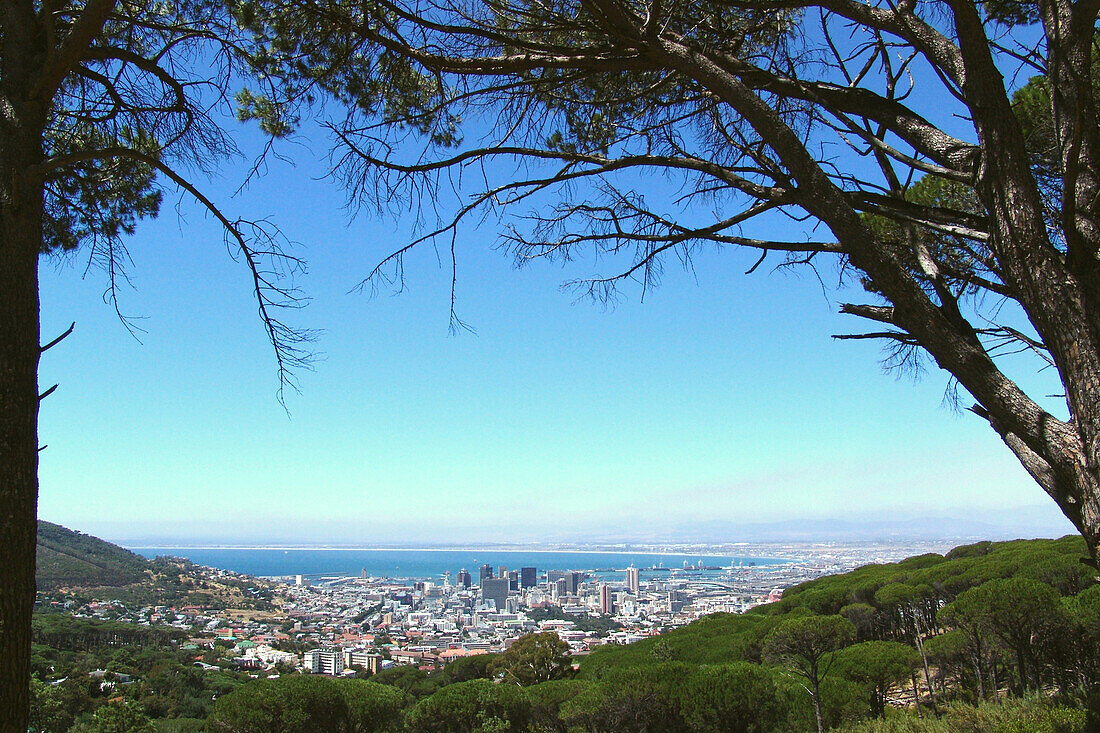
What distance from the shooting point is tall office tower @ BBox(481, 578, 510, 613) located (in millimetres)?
56669

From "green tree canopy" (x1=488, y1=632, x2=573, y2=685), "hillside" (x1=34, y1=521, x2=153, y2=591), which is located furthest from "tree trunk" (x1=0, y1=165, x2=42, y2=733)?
"hillside" (x1=34, y1=521, x2=153, y2=591)

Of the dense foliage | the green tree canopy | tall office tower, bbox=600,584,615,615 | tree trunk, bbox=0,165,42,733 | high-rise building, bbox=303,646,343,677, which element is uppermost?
tree trunk, bbox=0,165,42,733

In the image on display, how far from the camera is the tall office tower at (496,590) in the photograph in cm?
5667

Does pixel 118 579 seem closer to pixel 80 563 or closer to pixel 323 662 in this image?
pixel 80 563

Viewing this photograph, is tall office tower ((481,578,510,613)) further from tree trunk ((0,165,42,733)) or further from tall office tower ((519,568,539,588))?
tree trunk ((0,165,42,733))

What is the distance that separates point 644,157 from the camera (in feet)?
7.28

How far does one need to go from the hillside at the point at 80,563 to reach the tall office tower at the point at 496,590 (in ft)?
90.4

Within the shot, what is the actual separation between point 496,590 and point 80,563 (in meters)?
34.7

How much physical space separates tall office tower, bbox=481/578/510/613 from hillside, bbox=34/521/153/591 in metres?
27.5

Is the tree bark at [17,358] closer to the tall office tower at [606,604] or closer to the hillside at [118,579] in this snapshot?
the hillside at [118,579]

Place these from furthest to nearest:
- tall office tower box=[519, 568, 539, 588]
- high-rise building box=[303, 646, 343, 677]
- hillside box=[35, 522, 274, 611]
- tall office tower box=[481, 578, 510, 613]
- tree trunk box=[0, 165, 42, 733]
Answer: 1. tall office tower box=[519, 568, 539, 588]
2. tall office tower box=[481, 578, 510, 613]
3. hillside box=[35, 522, 274, 611]
4. high-rise building box=[303, 646, 343, 677]
5. tree trunk box=[0, 165, 42, 733]

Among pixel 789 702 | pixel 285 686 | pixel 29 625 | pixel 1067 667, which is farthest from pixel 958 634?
pixel 29 625

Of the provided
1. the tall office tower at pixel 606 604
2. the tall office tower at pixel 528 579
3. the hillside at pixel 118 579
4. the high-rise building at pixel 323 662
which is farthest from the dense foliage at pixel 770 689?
the tall office tower at pixel 528 579

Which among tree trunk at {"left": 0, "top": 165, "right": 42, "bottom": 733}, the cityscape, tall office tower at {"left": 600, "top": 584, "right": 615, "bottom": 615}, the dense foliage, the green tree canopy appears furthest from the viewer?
tall office tower at {"left": 600, "top": 584, "right": 615, "bottom": 615}
